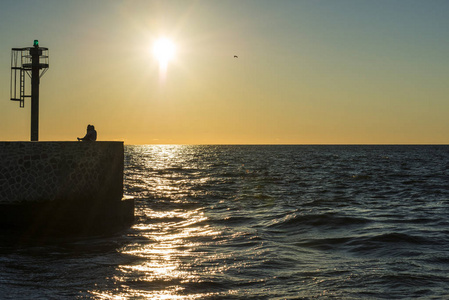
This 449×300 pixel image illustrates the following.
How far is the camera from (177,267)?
952 cm

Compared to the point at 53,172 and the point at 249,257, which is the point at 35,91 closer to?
the point at 53,172

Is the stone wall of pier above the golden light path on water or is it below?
above

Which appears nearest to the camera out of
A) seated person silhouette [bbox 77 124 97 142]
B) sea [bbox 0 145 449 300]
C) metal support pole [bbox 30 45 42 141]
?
sea [bbox 0 145 449 300]

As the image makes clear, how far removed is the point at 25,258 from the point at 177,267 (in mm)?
3545

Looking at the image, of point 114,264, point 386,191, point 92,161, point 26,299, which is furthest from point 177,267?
point 386,191

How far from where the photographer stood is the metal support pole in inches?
781

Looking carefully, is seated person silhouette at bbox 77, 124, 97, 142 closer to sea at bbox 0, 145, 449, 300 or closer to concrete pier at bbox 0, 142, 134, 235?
concrete pier at bbox 0, 142, 134, 235

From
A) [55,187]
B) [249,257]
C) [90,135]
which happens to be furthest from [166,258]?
[90,135]

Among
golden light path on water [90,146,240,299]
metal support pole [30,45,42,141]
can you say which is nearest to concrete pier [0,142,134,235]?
golden light path on water [90,146,240,299]

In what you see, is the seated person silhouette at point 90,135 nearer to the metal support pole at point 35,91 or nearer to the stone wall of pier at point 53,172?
the stone wall of pier at point 53,172

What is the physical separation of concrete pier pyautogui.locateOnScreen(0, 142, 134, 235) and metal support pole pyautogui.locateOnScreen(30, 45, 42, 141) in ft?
23.3

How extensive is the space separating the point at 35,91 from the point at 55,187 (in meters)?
8.37

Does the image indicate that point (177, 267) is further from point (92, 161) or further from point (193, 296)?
point (92, 161)

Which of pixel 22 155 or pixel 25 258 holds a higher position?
pixel 22 155
